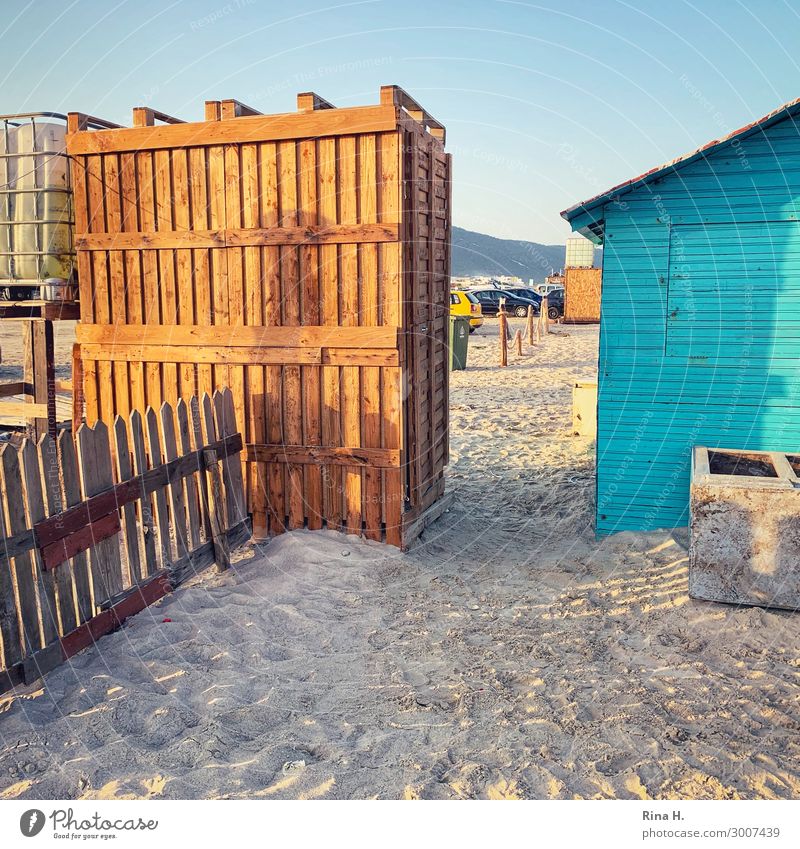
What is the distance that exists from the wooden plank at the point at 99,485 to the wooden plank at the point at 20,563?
2.03 ft

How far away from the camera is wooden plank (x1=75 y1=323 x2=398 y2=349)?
745 centimetres

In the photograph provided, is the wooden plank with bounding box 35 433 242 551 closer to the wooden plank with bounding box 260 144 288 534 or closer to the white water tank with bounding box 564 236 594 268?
the wooden plank with bounding box 260 144 288 534

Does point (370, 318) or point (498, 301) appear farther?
point (498, 301)

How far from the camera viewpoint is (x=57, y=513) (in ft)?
17.1

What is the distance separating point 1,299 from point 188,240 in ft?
7.64

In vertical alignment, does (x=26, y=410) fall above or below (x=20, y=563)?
above

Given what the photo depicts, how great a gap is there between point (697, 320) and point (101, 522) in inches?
232

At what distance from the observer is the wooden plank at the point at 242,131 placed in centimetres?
710

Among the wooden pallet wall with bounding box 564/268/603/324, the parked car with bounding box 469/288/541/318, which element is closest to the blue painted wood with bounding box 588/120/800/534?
the wooden pallet wall with bounding box 564/268/603/324

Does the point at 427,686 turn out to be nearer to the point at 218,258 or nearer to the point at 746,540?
the point at 746,540

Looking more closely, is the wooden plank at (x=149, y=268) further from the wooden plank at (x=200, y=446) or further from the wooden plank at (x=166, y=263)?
the wooden plank at (x=200, y=446)

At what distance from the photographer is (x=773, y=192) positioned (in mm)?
7559

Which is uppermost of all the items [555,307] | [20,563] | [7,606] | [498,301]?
[498,301]

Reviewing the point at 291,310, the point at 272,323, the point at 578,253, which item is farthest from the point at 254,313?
the point at 578,253
